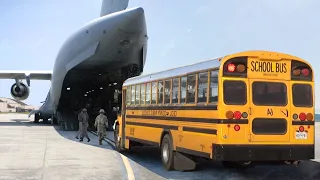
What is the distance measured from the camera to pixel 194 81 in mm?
Answer: 10055

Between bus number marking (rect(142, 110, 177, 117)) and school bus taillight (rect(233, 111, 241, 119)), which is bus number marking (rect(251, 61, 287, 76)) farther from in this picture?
bus number marking (rect(142, 110, 177, 117))

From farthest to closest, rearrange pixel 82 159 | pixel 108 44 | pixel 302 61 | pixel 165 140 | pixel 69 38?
pixel 69 38
pixel 108 44
pixel 82 159
pixel 165 140
pixel 302 61

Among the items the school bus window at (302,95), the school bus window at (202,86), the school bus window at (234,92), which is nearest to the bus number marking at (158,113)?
the school bus window at (202,86)

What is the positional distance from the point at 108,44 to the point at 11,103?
144 meters

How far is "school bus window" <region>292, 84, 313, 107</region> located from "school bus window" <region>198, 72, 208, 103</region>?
1971 millimetres

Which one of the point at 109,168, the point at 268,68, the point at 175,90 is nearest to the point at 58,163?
the point at 109,168

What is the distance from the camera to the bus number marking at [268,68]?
918 cm

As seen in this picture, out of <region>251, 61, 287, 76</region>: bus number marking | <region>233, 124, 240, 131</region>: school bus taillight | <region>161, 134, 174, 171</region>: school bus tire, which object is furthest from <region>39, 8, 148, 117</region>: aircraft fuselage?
<region>233, 124, 240, 131</region>: school bus taillight

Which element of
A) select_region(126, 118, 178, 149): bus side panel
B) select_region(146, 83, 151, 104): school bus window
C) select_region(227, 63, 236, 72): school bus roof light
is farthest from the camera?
select_region(146, 83, 151, 104): school bus window

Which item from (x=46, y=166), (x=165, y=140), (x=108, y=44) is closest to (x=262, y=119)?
(x=165, y=140)

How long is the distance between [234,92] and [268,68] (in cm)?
103

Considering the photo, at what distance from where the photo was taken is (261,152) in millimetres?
8969

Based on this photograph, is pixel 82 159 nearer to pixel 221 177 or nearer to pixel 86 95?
pixel 221 177

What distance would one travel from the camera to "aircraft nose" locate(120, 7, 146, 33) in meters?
21.1
